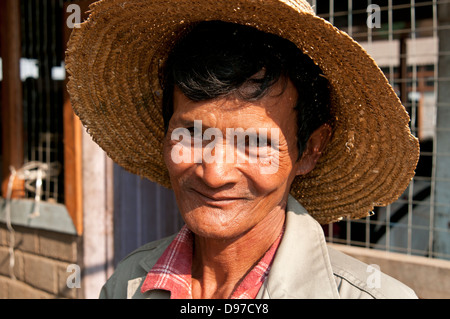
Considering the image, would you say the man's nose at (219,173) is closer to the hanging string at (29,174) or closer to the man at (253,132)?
the man at (253,132)

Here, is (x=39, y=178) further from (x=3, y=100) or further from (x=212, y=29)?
(x=212, y=29)

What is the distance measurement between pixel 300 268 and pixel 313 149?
394mm

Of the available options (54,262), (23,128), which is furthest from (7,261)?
(23,128)

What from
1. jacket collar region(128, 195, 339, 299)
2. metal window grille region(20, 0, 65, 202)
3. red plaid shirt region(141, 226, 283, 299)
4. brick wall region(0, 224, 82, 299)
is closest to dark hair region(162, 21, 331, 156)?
jacket collar region(128, 195, 339, 299)

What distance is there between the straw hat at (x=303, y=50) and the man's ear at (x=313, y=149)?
40 mm

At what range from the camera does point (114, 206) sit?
2.96m

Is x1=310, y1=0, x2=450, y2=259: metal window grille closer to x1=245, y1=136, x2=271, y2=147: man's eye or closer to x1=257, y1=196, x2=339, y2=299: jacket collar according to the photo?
x1=245, y1=136, x2=271, y2=147: man's eye

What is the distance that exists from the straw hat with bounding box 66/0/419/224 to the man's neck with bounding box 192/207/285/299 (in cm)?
29

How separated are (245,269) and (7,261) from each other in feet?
10.1

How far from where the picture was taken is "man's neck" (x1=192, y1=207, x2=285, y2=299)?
3.95 feet

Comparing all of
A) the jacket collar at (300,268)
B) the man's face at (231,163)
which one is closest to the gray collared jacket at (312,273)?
the jacket collar at (300,268)

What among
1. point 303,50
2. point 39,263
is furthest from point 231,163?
point 39,263

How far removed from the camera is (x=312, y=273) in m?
1.08
